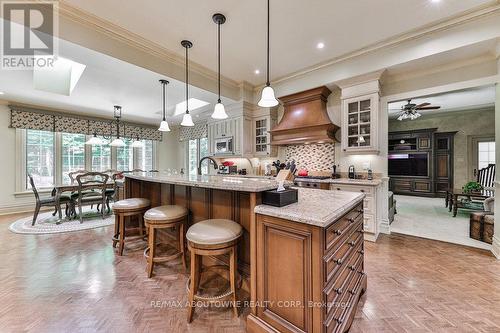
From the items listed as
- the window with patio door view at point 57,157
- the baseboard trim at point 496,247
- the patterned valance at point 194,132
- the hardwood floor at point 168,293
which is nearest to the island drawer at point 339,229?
the hardwood floor at point 168,293

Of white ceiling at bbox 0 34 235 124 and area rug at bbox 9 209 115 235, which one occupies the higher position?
white ceiling at bbox 0 34 235 124

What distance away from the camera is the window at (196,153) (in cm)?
741

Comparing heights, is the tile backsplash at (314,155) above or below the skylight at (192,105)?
below

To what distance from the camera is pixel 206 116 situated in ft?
20.8

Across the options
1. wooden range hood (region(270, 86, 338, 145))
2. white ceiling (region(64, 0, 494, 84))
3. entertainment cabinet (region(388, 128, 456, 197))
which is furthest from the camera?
entertainment cabinet (region(388, 128, 456, 197))

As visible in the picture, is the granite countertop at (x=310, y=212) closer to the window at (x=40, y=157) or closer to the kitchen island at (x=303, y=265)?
the kitchen island at (x=303, y=265)

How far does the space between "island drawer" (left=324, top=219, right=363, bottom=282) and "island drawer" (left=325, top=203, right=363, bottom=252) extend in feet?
0.20

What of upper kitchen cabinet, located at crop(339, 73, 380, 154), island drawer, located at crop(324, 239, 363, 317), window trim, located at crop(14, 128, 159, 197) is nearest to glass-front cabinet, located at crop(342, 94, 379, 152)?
upper kitchen cabinet, located at crop(339, 73, 380, 154)

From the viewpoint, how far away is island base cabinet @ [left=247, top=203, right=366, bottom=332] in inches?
46.5

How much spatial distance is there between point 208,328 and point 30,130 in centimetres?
701

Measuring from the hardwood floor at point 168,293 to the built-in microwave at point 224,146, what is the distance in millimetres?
3126

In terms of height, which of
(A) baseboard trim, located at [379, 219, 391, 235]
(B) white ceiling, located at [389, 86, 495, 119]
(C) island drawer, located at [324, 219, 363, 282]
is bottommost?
(A) baseboard trim, located at [379, 219, 391, 235]

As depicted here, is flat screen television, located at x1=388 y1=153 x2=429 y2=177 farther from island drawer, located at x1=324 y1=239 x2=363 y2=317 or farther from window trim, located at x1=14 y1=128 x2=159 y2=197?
window trim, located at x1=14 y1=128 x2=159 y2=197

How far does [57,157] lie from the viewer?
18.6 ft
